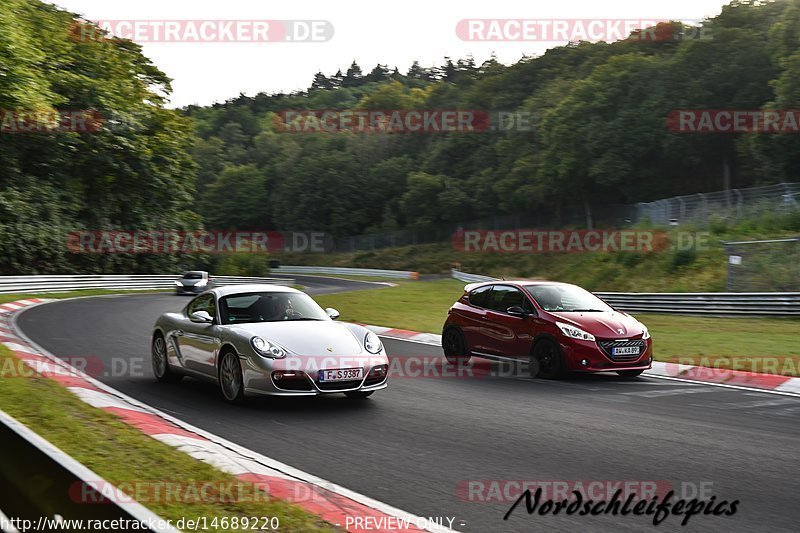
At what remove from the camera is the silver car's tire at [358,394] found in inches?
391

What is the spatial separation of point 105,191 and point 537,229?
37368 mm

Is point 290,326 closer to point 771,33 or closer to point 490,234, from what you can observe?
point 771,33

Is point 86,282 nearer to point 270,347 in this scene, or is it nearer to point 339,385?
point 270,347

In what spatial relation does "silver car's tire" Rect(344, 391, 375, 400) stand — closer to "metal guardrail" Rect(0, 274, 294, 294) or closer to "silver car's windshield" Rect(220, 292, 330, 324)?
"silver car's windshield" Rect(220, 292, 330, 324)

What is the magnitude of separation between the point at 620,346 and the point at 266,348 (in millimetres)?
5449

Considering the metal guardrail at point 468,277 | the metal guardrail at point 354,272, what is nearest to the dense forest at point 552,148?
the metal guardrail at point 354,272

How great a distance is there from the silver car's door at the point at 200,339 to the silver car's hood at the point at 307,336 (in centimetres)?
46

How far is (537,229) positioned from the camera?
73.9 m

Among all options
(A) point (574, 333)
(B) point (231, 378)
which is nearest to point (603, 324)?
(A) point (574, 333)

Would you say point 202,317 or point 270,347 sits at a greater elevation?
point 202,317

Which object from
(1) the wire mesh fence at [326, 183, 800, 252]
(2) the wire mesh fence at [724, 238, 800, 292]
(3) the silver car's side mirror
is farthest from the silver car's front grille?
(1) the wire mesh fence at [326, 183, 800, 252]

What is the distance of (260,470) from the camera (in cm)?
680

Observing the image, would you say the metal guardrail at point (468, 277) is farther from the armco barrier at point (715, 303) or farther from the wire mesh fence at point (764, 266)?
the wire mesh fence at point (764, 266)

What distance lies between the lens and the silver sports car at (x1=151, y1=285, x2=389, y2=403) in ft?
30.9
